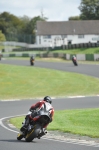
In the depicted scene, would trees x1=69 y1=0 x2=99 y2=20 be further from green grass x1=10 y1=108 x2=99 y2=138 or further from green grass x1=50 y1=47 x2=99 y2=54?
green grass x1=10 y1=108 x2=99 y2=138

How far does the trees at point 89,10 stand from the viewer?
497 feet

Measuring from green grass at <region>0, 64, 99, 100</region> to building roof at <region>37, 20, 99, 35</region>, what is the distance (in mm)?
75962

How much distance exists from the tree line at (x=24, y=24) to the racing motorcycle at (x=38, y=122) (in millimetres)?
124227

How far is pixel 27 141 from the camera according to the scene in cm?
1492

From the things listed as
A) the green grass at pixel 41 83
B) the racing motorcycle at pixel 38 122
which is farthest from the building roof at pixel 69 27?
the racing motorcycle at pixel 38 122

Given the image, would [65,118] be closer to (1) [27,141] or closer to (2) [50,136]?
(2) [50,136]

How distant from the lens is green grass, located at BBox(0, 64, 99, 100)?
40.6 m

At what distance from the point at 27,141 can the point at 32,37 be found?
131m

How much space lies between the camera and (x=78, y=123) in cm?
1986

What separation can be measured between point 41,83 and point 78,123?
87.2 feet

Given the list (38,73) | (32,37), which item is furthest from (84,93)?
(32,37)

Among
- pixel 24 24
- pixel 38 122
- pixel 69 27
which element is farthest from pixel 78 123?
pixel 24 24

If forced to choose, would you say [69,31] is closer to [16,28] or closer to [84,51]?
[16,28]

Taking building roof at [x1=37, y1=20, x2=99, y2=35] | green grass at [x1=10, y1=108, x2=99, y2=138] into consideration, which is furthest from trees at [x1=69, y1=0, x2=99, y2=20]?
green grass at [x1=10, y1=108, x2=99, y2=138]
